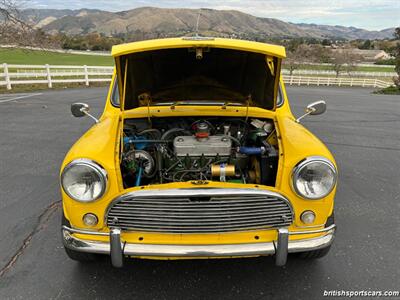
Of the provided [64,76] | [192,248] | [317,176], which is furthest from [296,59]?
[192,248]

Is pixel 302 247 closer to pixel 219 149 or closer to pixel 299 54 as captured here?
pixel 219 149

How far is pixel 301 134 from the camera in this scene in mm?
2877

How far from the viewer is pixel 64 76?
20078 mm

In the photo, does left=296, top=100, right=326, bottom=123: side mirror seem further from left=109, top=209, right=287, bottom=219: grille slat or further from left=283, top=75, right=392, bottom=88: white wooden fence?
left=283, top=75, right=392, bottom=88: white wooden fence

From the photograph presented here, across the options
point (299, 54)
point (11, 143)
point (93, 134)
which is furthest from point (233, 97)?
point (299, 54)

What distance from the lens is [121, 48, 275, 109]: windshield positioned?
3.14 metres

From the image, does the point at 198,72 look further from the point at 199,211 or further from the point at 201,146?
the point at 199,211

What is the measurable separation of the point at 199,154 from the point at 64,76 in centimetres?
1945

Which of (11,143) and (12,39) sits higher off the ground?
(12,39)

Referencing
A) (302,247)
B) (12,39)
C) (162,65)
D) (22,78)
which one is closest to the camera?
(302,247)

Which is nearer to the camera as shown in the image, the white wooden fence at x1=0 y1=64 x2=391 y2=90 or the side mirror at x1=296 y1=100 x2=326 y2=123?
the side mirror at x1=296 y1=100 x2=326 y2=123

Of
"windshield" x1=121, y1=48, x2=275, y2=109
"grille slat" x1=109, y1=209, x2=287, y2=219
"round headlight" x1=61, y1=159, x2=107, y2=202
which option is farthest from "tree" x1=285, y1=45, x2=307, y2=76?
"round headlight" x1=61, y1=159, x2=107, y2=202

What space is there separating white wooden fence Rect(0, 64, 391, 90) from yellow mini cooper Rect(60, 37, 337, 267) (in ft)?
45.6

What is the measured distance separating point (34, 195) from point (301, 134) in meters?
3.23
